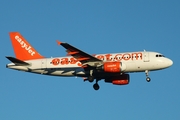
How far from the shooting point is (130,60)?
58688mm

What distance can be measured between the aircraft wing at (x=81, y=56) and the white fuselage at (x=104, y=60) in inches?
61.4

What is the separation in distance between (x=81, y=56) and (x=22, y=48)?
→ 11271 millimetres

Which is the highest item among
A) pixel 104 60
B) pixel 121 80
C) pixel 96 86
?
pixel 104 60

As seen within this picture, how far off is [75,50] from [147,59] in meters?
9.25

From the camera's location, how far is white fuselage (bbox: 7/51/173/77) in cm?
5841

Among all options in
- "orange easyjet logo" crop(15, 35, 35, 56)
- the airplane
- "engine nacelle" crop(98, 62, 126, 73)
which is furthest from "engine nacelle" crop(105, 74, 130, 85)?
"orange easyjet logo" crop(15, 35, 35, 56)

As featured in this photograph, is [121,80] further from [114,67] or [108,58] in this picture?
[114,67]

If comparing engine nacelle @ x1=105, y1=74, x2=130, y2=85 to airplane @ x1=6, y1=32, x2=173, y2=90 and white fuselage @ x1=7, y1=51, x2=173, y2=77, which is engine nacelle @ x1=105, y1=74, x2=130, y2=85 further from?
white fuselage @ x1=7, y1=51, x2=173, y2=77

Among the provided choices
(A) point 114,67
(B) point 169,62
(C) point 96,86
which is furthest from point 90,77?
(B) point 169,62

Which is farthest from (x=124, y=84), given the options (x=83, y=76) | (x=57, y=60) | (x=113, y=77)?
(x=57, y=60)

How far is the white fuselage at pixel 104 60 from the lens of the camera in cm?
5841

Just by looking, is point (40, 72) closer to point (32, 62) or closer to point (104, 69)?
point (32, 62)

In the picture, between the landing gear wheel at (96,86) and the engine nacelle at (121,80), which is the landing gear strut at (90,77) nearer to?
Result: the landing gear wheel at (96,86)

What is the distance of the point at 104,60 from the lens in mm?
60500
